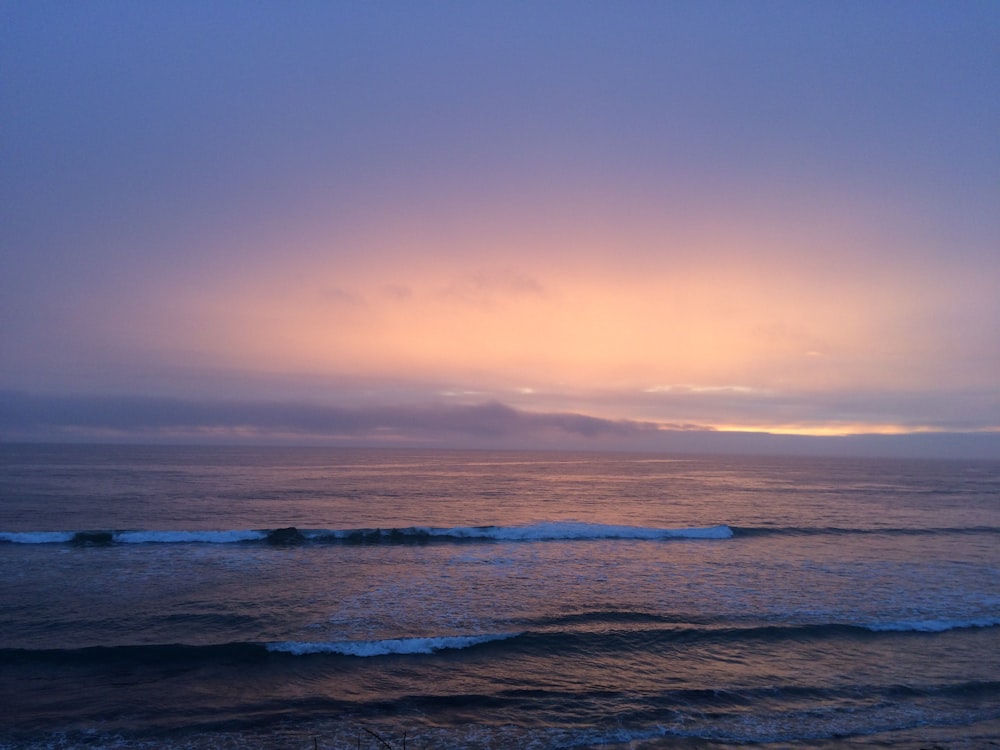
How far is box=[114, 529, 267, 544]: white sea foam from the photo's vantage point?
2856 centimetres

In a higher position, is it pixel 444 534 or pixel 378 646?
pixel 378 646

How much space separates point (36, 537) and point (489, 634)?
2534 centimetres

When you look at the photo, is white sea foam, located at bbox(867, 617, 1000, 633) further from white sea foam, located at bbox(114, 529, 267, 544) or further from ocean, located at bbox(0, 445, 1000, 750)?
white sea foam, located at bbox(114, 529, 267, 544)

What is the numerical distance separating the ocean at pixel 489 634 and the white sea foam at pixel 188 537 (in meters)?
0.13

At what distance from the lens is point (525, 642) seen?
15531 millimetres

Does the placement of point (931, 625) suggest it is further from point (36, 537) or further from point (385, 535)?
point (36, 537)

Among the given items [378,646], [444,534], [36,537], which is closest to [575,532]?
[444,534]

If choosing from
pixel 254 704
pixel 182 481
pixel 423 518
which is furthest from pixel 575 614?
pixel 182 481

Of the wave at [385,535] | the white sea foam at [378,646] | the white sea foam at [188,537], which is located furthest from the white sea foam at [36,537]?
the white sea foam at [378,646]

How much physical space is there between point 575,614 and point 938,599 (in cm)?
1259

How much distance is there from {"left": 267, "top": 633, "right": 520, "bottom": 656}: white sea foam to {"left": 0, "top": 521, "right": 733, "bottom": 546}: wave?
14.8 meters

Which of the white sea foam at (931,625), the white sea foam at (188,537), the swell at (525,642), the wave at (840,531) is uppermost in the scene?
the white sea foam at (931,625)

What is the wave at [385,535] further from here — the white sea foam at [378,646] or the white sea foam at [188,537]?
the white sea foam at [378,646]

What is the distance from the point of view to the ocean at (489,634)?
11234 millimetres
